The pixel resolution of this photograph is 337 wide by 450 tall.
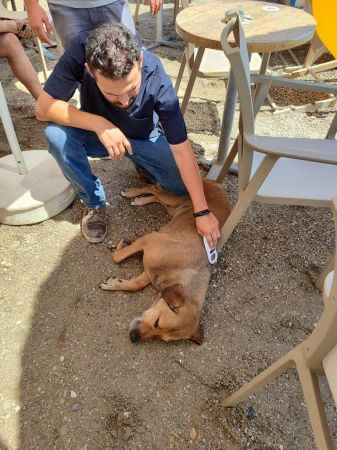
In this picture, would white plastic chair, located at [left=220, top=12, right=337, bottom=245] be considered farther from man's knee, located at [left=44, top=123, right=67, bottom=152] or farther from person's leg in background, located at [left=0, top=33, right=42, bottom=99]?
person's leg in background, located at [left=0, top=33, right=42, bottom=99]

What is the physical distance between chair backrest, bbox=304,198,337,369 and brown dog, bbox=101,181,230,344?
800 millimetres

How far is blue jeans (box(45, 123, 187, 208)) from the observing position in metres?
2.16

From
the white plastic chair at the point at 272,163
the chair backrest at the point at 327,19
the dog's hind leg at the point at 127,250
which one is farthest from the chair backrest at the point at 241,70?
the dog's hind leg at the point at 127,250

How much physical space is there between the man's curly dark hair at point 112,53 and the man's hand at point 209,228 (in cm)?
89

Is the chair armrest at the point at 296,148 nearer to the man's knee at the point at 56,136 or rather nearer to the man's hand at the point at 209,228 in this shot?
the man's hand at the point at 209,228

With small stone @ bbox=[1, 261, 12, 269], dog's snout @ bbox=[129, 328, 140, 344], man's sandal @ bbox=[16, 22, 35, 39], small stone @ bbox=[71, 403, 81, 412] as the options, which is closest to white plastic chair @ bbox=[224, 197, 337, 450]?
dog's snout @ bbox=[129, 328, 140, 344]

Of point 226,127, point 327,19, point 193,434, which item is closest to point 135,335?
point 193,434

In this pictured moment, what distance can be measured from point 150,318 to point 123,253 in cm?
57

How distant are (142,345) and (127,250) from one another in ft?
2.00

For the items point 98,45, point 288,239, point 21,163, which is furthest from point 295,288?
point 21,163

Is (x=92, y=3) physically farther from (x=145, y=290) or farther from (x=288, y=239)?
(x=288, y=239)

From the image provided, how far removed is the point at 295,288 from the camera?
2.23 metres

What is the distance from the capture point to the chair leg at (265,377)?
47.7 inches

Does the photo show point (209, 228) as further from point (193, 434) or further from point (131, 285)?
point (193, 434)
